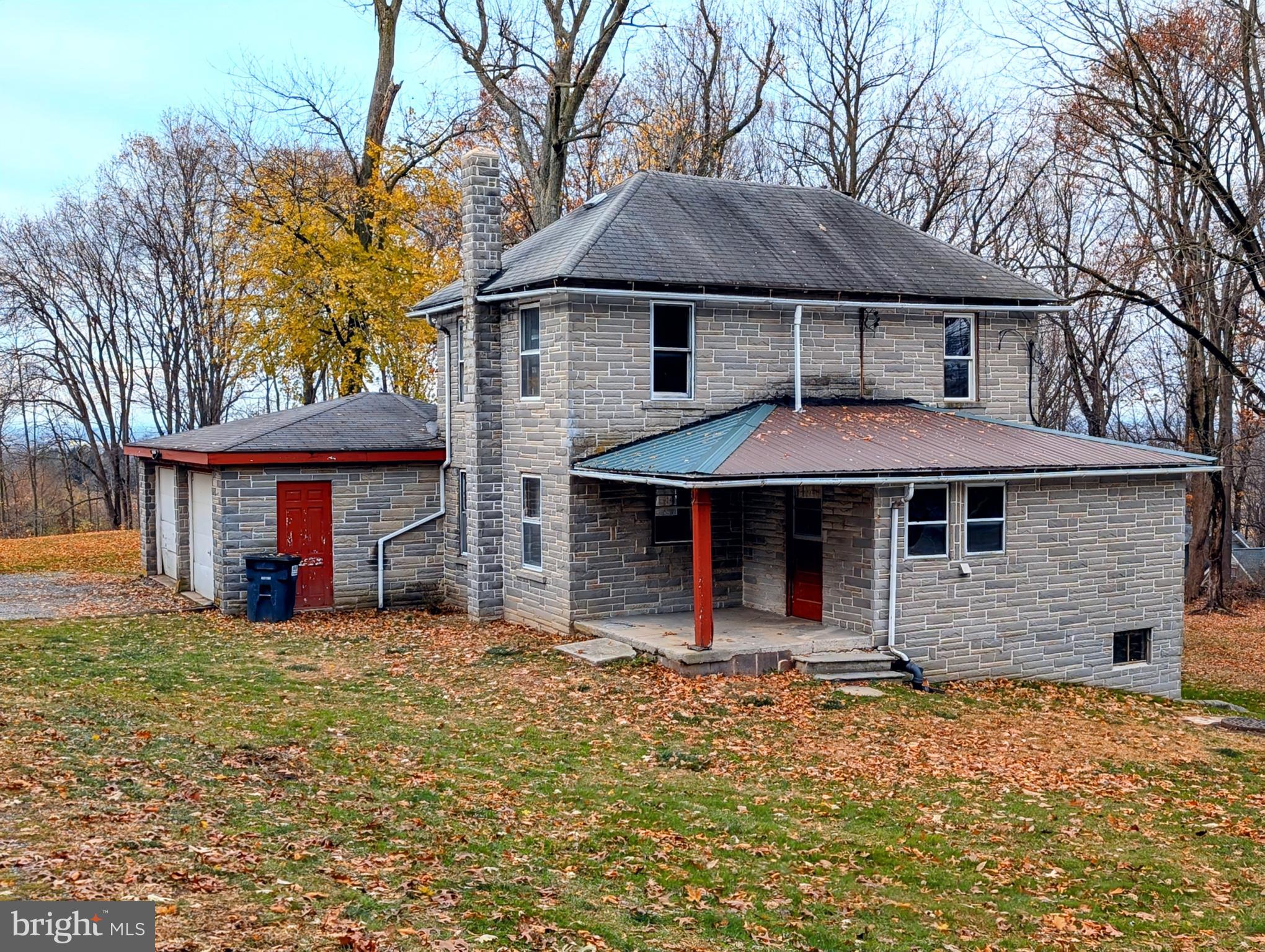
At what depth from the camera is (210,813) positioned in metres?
7.86

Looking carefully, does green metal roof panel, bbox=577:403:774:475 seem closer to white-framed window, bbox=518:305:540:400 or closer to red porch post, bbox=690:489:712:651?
red porch post, bbox=690:489:712:651

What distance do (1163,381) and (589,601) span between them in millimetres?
24432

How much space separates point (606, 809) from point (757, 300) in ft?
32.8

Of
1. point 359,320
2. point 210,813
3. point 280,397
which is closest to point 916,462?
point 210,813

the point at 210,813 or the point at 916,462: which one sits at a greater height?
the point at 916,462

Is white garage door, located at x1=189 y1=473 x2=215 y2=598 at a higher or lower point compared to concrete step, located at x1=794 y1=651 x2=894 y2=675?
higher

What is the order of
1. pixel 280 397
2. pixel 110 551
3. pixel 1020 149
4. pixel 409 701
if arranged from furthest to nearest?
pixel 280 397, pixel 1020 149, pixel 110 551, pixel 409 701

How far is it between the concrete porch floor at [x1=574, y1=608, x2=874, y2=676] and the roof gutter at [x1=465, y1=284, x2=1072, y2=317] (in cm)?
500

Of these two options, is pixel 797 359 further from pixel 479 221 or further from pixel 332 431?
pixel 332 431

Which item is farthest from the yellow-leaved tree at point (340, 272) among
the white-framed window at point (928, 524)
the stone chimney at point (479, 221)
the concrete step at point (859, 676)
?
the concrete step at point (859, 676)

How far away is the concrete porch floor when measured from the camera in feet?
46.8

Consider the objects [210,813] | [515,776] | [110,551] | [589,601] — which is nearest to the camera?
[210,813]

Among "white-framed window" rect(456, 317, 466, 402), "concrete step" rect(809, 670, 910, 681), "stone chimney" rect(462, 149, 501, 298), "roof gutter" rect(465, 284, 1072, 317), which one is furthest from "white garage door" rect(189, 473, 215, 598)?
"concrete step" rect(809, 670, 910, 681)

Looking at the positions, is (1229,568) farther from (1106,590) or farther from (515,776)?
(515,776)
